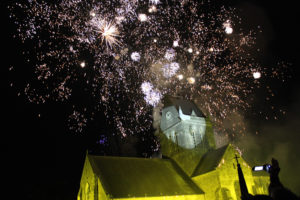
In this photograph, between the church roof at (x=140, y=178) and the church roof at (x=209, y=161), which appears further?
the church roof at (x=209, y=161)

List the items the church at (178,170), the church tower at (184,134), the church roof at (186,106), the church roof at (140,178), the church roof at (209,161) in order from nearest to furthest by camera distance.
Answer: the church roof at (140,178)
the church at (178,170)
the church roof at (209,161)
the church tower at (184,134)
the church roof at (186,106)

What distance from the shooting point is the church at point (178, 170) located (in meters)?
22.6

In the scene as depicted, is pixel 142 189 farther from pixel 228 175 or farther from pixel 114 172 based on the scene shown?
pixel 228 175

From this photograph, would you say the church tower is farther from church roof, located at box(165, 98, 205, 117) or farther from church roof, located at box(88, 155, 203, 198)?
church roof, located at box(88, 155, 203, 198)

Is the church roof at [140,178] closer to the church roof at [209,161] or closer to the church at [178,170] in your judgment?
the church at [178,170]

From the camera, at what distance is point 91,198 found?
22031 mm

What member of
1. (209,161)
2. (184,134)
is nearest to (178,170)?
(209,161)

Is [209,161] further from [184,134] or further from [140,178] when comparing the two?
[140,178]

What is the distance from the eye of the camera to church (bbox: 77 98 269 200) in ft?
74.1

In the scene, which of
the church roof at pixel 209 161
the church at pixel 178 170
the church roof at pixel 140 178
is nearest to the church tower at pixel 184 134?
the church at pixel 178 170

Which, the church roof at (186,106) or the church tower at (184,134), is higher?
the church roof at (186,106)

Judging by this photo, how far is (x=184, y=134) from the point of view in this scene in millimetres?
29547

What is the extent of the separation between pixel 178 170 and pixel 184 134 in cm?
423

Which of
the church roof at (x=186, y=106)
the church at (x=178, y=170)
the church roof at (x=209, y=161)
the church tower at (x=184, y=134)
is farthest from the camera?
the church roof at (x=186, y=106)
